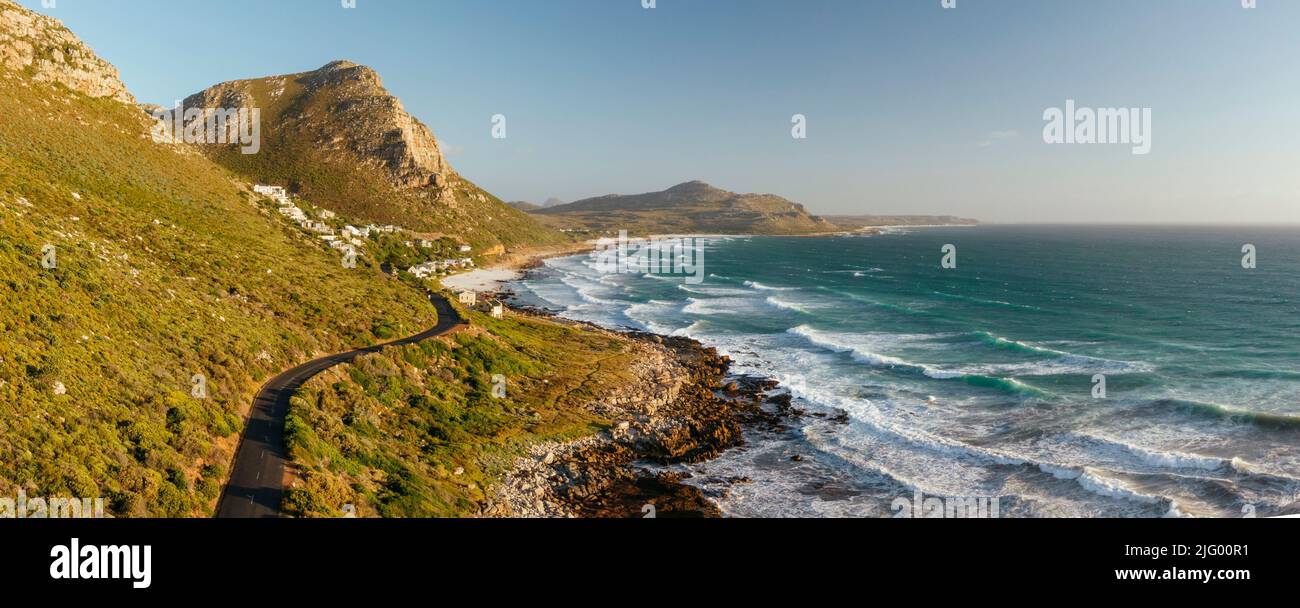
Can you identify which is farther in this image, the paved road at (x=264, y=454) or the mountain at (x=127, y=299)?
the paved road at (x=264, y=454)

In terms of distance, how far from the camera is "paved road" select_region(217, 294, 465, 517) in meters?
→ 19.1

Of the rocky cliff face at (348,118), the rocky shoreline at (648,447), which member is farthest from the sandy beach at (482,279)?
the rocky shoreline at (648,447)

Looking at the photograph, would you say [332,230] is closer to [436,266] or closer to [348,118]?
[436,266]

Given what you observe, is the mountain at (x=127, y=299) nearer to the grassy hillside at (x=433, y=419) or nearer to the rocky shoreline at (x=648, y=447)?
the grassy hillside at (x=433, y=419)

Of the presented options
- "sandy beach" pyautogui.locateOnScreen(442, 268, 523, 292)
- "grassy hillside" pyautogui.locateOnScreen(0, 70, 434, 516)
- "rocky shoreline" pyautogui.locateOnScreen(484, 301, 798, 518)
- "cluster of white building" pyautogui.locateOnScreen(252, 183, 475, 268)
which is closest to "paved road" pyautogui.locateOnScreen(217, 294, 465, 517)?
"grassy hillside" pyautogui.locateOnScreen(0, 70, 434, 516)

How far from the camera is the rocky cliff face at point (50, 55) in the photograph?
2296 inches

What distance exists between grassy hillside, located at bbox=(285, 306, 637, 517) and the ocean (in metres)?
10.7

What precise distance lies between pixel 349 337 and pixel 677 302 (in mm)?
50608

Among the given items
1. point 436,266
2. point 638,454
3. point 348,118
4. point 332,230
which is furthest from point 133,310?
point 348,118

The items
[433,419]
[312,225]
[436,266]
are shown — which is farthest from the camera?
[436,266]

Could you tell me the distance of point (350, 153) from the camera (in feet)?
411

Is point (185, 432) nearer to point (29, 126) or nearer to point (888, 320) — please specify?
point (29, 126)

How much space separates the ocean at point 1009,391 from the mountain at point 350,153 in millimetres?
45362

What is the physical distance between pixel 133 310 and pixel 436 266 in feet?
214
